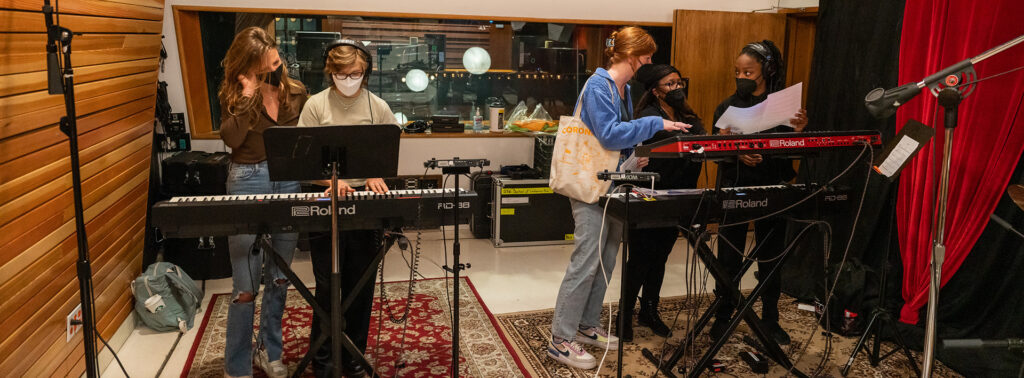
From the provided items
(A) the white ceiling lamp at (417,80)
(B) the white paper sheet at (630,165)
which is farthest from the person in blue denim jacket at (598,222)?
(A) the white ceiling lamp at (417,80)

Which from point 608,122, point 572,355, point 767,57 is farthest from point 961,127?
point 572,355

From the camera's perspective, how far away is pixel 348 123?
2.71 meters

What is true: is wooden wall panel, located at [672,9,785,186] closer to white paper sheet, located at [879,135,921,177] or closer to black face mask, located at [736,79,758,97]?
black face mask, located at [736,79,758,97]

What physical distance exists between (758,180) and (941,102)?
1.29m

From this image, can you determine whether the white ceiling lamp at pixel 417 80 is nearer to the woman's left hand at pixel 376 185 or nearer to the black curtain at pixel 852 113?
the black curtain at pixel 852 113

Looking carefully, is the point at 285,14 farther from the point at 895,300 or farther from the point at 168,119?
the point at 895,300

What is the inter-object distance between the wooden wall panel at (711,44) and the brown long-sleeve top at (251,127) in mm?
3333

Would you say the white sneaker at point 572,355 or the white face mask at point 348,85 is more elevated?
the white face mask at point 348,85

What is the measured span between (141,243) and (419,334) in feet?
5.41

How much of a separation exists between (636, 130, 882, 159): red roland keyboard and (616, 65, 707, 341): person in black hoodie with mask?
2.24 feet

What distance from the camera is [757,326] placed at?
9.46ft

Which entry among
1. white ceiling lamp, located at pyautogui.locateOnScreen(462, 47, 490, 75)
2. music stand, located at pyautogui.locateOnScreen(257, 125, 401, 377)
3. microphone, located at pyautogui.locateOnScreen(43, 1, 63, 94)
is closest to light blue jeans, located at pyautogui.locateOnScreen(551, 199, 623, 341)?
music stand, located at pyautogui.locateOnScreen(257, 125, 401, 377)

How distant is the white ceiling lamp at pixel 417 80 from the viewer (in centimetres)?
561

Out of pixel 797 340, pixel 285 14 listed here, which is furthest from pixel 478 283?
pixel 285 14
